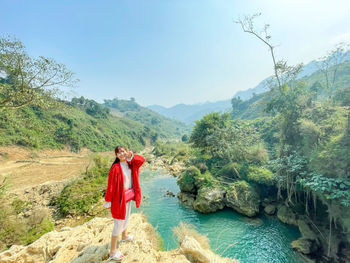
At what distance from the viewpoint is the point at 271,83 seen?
9.29 metres

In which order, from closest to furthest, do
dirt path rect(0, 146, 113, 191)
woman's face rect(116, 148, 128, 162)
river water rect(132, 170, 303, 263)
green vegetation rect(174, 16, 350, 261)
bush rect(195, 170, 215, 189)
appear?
woman's face rect(116, 148, 128, 162) < green vegetation rect(174, 16, 350, 261) < river water rect(132, 170, 303, 263) < bush rect(195, 170, 215, 189) < dirt path rect(0, 146, 113, 191)

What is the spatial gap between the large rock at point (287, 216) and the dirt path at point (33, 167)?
15.6m

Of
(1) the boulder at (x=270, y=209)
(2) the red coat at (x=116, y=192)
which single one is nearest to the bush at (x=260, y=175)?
(1) the boulder at (x=270, y=209)

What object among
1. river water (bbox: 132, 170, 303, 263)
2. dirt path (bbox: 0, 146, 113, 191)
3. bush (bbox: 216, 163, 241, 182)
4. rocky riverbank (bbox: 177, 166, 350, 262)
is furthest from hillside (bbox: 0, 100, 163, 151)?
bush (bbox: 216, 163, 241, 182)

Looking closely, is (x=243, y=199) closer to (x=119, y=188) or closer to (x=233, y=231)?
(x=233, y=231)

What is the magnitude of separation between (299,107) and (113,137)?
133 feet

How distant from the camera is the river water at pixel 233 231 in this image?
641 centimetres

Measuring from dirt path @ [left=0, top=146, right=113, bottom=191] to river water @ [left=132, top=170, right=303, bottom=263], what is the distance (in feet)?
30.0

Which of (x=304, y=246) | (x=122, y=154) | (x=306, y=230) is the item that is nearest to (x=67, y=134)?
(x=122, y=154)

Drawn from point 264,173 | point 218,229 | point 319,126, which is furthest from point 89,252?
point 264,173

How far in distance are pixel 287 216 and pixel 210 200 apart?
168 inches

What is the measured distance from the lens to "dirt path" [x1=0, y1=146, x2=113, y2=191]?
14.8 m

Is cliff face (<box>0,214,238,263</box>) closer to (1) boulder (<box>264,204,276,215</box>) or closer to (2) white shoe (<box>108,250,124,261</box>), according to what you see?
(2) white shoe (<box>108,250,124,261</box>)

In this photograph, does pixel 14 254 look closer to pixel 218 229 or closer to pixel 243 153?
pixel 218 229
